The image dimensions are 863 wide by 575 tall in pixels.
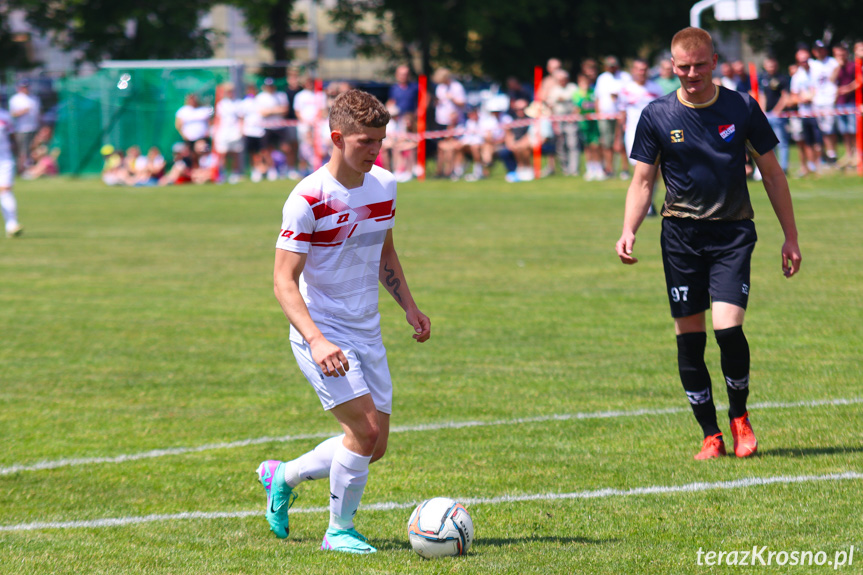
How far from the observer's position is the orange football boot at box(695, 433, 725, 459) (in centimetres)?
597

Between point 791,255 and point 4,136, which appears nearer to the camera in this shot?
point 791,255

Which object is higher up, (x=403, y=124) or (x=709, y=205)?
(x=709, y=205)

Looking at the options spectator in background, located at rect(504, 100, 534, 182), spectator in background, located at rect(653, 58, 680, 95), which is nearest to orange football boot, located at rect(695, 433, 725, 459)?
spectator in background, located at rect(653, 58, 680, 95)

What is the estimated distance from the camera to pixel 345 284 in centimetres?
466

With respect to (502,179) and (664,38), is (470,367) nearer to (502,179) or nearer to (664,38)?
(502,179)

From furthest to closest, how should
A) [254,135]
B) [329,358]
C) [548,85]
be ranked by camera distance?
1. [254,135]
2. [548,85]
3. [329,358]

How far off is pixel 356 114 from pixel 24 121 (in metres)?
30.6

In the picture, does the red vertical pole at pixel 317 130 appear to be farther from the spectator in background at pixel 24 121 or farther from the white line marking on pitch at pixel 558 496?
the white line marking on pitch at pixel 558 496

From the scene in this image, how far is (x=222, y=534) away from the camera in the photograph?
5008 mm

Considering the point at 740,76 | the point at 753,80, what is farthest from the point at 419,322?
the point at 753,80

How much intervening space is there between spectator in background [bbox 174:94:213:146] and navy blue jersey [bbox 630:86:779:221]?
24.2 m

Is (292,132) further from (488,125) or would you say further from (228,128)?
(488,125)

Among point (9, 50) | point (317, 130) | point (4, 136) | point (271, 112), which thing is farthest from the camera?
point (9, 50)

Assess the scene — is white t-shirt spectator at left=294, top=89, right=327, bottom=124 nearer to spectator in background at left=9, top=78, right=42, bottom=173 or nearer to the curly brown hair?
spectator in background at left=9, top=78, right=42, bottom=173
